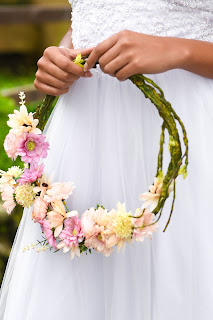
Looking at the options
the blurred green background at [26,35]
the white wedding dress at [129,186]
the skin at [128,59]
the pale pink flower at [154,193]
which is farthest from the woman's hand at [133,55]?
the blurred green background at [26,35]

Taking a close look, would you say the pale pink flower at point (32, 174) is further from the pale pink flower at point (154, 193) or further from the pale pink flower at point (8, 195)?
the pale pink flower at point (154, 193)

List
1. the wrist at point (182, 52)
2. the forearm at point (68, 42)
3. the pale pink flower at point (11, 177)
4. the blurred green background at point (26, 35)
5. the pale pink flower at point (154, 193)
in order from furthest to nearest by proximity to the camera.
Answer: the blurred green background at point (26, 35), the forearm at point (68, 42), the pale pink flower at point (11, 177), the wrist at point (182, 52), the pale pink flower at point (154, 193)

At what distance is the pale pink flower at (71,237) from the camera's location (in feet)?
4.22

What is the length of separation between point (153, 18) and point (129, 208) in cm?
46

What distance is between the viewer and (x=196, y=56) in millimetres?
1325

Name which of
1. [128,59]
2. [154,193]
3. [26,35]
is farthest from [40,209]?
[26,35]

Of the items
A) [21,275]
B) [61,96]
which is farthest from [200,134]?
[21,275]

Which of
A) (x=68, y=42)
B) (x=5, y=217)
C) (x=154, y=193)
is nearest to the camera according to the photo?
(x=154, y=193)

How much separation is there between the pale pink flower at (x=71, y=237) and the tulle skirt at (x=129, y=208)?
4.0 inches

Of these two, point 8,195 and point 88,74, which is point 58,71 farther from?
point 8,195

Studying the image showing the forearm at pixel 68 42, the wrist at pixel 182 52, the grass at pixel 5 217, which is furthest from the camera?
the grass at pixel 5 217

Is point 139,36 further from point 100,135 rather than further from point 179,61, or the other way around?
point 100,135

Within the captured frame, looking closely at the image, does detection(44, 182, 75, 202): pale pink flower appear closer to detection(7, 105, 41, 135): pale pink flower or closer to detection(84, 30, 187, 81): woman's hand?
detection(7, 105, 41, 135): pale pink flower

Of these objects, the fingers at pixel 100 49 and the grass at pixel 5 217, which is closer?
the fingers at pixel 100 49
